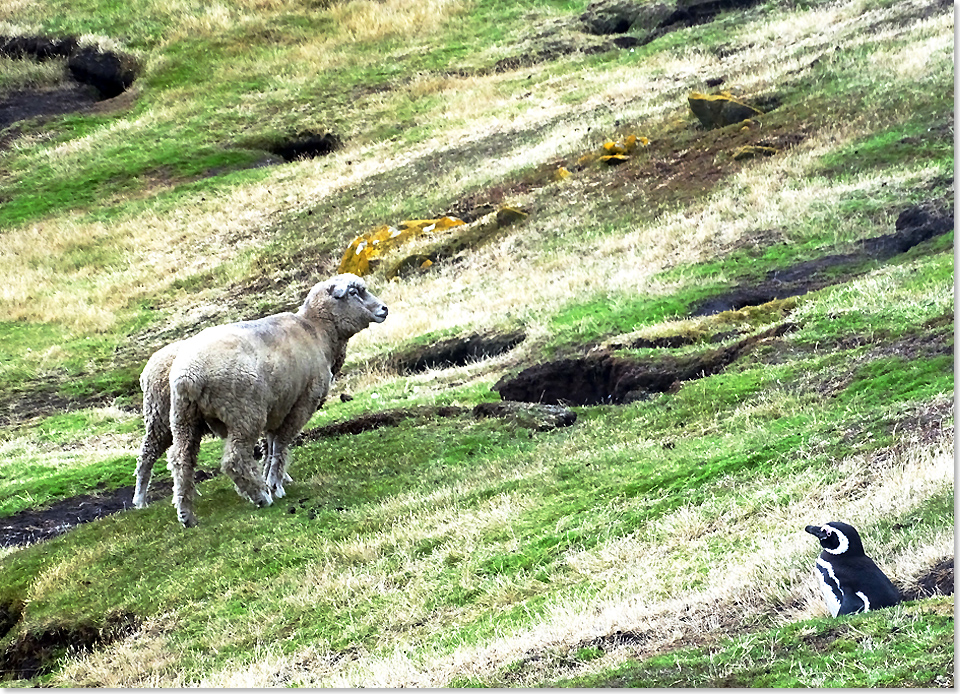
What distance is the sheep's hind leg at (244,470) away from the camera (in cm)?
1465

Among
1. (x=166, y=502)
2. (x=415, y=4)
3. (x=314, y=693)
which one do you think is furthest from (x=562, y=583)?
(x=415, y=4)

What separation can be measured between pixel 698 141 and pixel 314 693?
23399 millimetres

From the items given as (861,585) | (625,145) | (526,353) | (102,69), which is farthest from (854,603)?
(102,69)

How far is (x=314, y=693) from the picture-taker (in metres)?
10.5

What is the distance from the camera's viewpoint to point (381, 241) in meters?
32.1

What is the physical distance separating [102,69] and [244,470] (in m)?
41.3

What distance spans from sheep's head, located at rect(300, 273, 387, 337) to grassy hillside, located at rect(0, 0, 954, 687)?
5.61 feet

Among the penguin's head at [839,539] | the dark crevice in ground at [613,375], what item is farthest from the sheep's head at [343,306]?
the penguin's head at [839,539]

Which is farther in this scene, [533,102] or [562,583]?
[533,102]

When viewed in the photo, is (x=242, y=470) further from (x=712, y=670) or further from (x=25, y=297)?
(x=25, y=297)

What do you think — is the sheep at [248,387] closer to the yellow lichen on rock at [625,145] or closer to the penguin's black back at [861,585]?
the penguin's black back at [861,585]

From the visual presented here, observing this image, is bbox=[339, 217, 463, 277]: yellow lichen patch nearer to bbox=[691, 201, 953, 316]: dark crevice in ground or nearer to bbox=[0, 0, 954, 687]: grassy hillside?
bbox=[0, 0, 954, 687]: grassy hillside

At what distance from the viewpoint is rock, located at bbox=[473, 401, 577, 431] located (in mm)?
16922

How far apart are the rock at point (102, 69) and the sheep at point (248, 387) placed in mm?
38491
